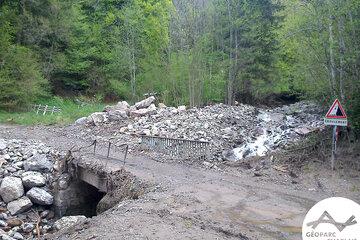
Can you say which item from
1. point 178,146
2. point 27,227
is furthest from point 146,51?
point 27,227

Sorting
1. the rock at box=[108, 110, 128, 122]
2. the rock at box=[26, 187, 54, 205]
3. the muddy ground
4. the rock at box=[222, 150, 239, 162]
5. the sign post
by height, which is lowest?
the rock at box=[26, 187, 54, 205]

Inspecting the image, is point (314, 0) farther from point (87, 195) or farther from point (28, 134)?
point (28, 134)

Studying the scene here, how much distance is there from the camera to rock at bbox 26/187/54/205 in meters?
11.6

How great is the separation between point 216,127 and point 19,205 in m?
8.76

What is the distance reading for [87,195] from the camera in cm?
1291

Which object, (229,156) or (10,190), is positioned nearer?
(10,190)

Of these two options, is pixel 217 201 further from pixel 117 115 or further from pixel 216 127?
pixel 117 115

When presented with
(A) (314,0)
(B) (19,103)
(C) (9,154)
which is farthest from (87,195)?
(B) (19,103)

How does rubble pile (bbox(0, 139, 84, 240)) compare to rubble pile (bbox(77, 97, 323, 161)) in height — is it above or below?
below

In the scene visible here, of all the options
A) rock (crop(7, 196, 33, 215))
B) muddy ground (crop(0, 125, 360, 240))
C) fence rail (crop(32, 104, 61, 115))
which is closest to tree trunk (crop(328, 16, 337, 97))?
muddy ground (crop(0, 125, 360, 240))

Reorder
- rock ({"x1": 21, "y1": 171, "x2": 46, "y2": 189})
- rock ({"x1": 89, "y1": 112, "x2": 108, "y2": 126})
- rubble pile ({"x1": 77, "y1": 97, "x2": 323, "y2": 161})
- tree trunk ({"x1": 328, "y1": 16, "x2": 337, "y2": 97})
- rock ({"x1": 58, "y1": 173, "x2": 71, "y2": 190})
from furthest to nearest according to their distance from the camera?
rock ({"x1": 89, "y1": 112, "x2": 108, "y2": 126}) < rubble pile ({"x1": 77, "y1": 97, "x2": 323, "y2": 161}) < rock ({"x1": 58, "y1": 173, "x2": 71, "y2": 190}) < rock ({"x1": 21, "y1": 171, "x2": 46, "y2": 189}) < tree trunk ({"x1": 328, "y1": 16, "x2": 337, "y2": 97})

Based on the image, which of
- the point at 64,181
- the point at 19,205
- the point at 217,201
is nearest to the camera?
the point at 217,201

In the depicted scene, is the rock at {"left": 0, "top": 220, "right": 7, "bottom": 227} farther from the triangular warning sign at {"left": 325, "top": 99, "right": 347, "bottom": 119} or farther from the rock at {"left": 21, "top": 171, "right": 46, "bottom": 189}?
the triangular warning sign at {"left": 325, "top": 99, "right": 347, "bottom": 119}

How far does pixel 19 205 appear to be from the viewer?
11070 mm
